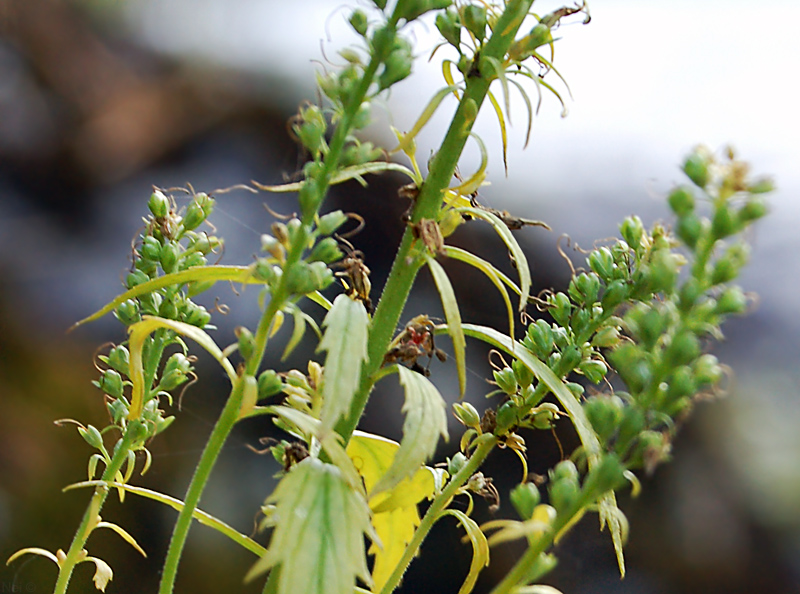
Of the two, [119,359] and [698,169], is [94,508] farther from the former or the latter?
[698,169]

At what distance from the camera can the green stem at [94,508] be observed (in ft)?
0.77

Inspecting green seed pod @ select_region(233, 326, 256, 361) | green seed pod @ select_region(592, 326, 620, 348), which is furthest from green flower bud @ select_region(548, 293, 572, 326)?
green seed pod @ select_region(233, 326, 256, 361)

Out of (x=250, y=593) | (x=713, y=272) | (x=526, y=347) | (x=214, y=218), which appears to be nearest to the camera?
(x=713, y=272)

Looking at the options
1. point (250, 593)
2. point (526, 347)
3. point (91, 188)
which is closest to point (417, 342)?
point (526, 347)

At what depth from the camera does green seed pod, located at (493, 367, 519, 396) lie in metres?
0.24

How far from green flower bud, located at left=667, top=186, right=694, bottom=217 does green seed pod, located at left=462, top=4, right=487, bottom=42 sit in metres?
0.10

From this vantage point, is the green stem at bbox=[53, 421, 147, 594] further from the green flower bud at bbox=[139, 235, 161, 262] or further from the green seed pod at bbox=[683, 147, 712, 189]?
the green seed pod at bbox=[683, 147, 712, 189]

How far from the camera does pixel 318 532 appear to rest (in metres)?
0.18

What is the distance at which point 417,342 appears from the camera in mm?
222

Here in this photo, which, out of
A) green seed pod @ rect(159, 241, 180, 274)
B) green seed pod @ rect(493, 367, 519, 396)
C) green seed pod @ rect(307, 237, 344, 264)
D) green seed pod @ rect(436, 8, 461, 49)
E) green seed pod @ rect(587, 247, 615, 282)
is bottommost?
green seed pod @ rect(159, 241, 180, 274)

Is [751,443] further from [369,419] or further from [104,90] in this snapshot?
[104,90]

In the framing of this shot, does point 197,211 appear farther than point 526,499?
Yes

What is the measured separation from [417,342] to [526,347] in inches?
1.7

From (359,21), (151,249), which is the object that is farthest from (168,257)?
(359,21)
